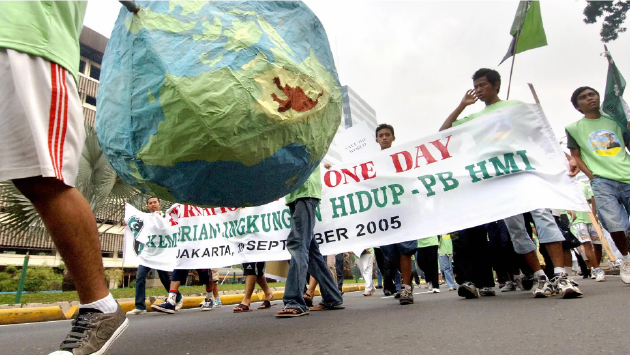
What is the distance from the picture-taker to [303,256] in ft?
10.6

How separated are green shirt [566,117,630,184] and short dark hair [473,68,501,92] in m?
0.91

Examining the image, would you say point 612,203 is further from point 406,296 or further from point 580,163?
point 406,296

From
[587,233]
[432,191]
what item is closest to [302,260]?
[432,191]

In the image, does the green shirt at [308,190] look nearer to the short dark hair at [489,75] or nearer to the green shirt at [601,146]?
the short dark hair at [489,75]

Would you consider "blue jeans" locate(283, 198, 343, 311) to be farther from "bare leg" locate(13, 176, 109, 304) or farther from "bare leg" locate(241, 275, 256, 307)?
"bare leg" locate(13, 176, 109, 304)

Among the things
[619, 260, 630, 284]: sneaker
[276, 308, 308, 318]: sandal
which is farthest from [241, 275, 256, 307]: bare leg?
[619, 260, 630, 284]: sneaker

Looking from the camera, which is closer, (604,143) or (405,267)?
(604,143)

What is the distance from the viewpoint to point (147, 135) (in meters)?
1.69

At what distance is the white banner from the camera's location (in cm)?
347

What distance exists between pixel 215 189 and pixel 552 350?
1.41m

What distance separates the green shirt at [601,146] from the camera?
3.75 m

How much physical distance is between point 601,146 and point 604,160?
0.16 meters

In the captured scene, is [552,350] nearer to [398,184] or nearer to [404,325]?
[404,325]

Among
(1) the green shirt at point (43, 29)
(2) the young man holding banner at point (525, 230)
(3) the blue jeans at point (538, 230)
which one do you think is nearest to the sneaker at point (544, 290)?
(2) the young man holding banner at point (525, 230)
